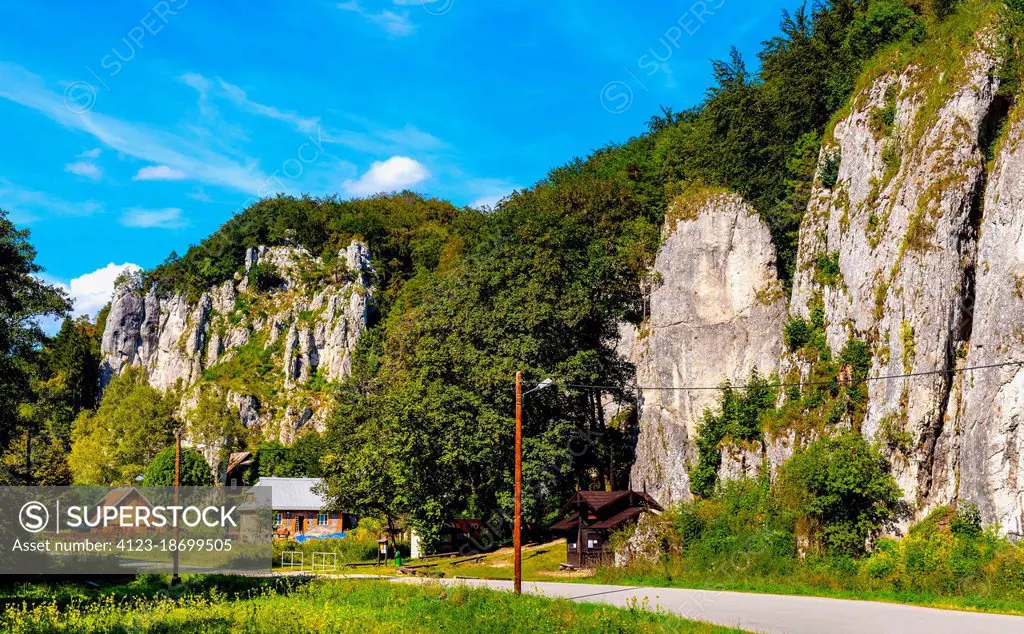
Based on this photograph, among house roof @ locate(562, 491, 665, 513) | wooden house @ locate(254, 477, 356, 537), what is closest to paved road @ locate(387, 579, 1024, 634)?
house roof @ locate(562, 491, 665, 513)

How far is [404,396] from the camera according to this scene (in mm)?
47438

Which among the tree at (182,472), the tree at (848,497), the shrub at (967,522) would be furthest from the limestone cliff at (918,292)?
the tree at (182,472)

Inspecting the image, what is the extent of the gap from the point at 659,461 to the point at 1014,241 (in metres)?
22.4

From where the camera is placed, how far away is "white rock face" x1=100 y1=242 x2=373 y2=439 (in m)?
94.9

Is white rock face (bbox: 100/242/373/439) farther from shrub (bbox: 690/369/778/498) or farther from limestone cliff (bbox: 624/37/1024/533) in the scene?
limestone cliff (bbox: 624/37/1024/533)

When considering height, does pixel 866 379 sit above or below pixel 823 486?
above

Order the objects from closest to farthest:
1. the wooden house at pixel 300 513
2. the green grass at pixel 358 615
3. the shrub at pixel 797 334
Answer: the green grass at pixel 358 615 → the shrub at pixel 797 334 → the wooden house at pixel 300 513

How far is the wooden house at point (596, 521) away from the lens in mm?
37969

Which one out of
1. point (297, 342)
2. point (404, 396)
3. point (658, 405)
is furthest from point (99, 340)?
point (658, 405)

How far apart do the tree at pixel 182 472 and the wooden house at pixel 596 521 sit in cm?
4174

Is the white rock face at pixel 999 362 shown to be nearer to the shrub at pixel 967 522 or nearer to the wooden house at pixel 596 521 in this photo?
the shrub at pixel 967 522

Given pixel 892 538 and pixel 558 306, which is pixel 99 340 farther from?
pixel 892 538

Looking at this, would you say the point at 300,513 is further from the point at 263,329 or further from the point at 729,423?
the point at 263,329

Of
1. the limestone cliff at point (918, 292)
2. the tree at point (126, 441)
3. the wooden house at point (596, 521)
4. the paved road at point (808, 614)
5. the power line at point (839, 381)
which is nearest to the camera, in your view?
the paved road at point (808, 614)
